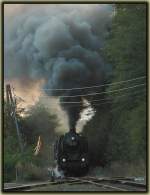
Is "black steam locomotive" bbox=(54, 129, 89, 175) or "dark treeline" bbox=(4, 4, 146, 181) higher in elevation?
"dark treeline" bbox=(4, 4, 146, 181)

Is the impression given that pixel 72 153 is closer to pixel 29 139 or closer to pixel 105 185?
pixel 29 139

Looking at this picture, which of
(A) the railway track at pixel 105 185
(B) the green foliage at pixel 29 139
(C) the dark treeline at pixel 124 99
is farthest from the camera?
(C) the dark treeline at pixel 124 99

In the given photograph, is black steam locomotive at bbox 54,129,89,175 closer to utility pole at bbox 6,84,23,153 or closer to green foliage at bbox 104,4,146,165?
green foliage at bbox 104,4,146,165

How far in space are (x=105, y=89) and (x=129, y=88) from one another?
0.73 m

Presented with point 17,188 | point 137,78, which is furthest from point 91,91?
point 17,188

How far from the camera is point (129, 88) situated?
1573 centimetres

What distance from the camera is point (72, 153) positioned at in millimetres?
21219

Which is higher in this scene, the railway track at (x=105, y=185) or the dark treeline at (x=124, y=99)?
the dark treeline at (x=124, y=99)

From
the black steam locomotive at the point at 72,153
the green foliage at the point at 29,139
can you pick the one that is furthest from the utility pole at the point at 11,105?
the black steam locomotive at the point at 72,153

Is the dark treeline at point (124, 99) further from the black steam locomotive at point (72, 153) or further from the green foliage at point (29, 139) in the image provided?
the black steam locomotive at point (72, 153)

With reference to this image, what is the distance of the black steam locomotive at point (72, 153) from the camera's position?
19214 millimetres

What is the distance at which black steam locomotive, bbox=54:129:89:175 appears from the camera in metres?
19.2

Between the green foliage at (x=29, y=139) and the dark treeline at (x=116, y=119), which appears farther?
the dark treeline at (x=116, y=119)

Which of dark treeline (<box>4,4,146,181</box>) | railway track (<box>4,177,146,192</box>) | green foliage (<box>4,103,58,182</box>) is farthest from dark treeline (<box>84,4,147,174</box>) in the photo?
green foliage (<box>4,103,58,182</box>)
